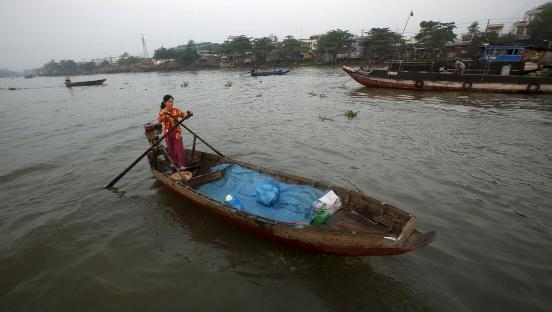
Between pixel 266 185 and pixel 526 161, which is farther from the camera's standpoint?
pixel 526 161

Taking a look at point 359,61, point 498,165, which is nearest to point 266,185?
point 498,165

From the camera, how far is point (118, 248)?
613 centimetres

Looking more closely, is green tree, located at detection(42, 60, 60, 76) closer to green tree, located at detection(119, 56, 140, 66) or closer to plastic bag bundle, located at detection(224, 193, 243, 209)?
green tree, located at detection(119, 56, 140, 66)

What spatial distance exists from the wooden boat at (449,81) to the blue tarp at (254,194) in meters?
20.7

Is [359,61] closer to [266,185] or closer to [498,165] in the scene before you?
[498,165]

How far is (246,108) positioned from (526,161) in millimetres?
15338

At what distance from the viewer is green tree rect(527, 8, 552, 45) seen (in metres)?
39.9

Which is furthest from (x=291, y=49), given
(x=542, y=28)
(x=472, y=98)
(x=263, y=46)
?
(x=472, y=98)

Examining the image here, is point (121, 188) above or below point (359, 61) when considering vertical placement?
below

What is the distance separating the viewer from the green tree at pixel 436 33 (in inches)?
1836

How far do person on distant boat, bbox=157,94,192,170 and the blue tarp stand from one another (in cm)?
140

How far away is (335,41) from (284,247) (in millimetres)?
60801

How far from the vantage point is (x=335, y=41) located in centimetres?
5991

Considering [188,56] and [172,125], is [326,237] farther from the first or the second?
[188,56]
